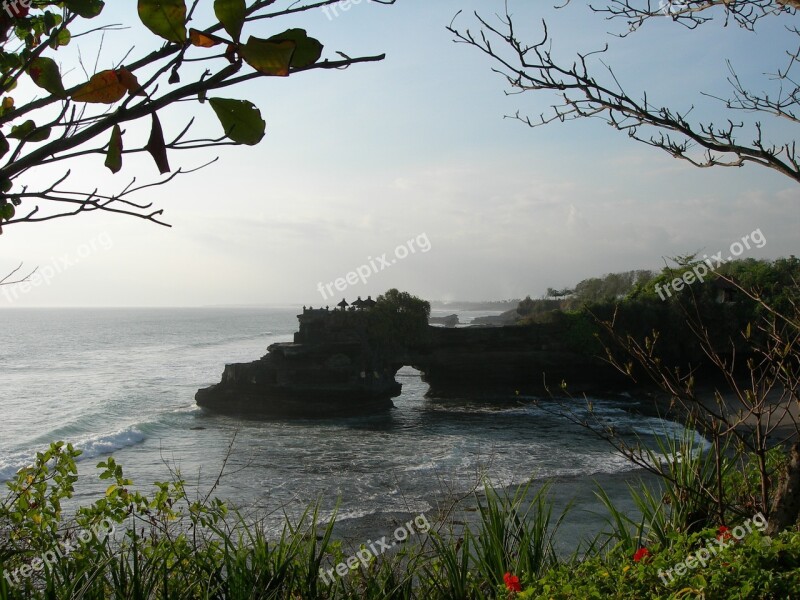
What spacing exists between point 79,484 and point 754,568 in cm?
1840

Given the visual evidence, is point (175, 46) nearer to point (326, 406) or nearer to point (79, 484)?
point (79, 484)

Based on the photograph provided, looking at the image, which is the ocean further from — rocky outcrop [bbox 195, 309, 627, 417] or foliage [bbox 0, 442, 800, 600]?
foliage [bbox 0, 442, 800, 600]

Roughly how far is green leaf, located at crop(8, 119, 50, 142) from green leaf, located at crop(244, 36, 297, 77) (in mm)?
623

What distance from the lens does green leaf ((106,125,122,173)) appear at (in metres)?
1.16

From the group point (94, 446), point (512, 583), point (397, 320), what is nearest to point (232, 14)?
point (512, 583)

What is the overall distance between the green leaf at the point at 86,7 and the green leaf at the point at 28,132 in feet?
0.76

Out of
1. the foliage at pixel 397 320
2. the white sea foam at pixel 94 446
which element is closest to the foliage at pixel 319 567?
the white sea foam at pixel 94 446

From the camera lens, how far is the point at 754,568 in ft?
8.98

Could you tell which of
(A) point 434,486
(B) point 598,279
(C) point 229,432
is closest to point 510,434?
(A) point 434,486

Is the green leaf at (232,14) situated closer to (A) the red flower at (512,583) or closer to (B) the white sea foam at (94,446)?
(A) the red flower at (512,583)

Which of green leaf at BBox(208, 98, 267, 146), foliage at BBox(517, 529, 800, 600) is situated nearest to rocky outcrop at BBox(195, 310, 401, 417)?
foliage at BBox(517, 529, 800, 600)

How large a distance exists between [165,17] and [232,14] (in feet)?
0.30

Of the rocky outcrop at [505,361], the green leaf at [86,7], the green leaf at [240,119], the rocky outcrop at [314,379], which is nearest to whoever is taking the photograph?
the green leaf at [240,119]

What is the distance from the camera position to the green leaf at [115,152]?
1.16 m
